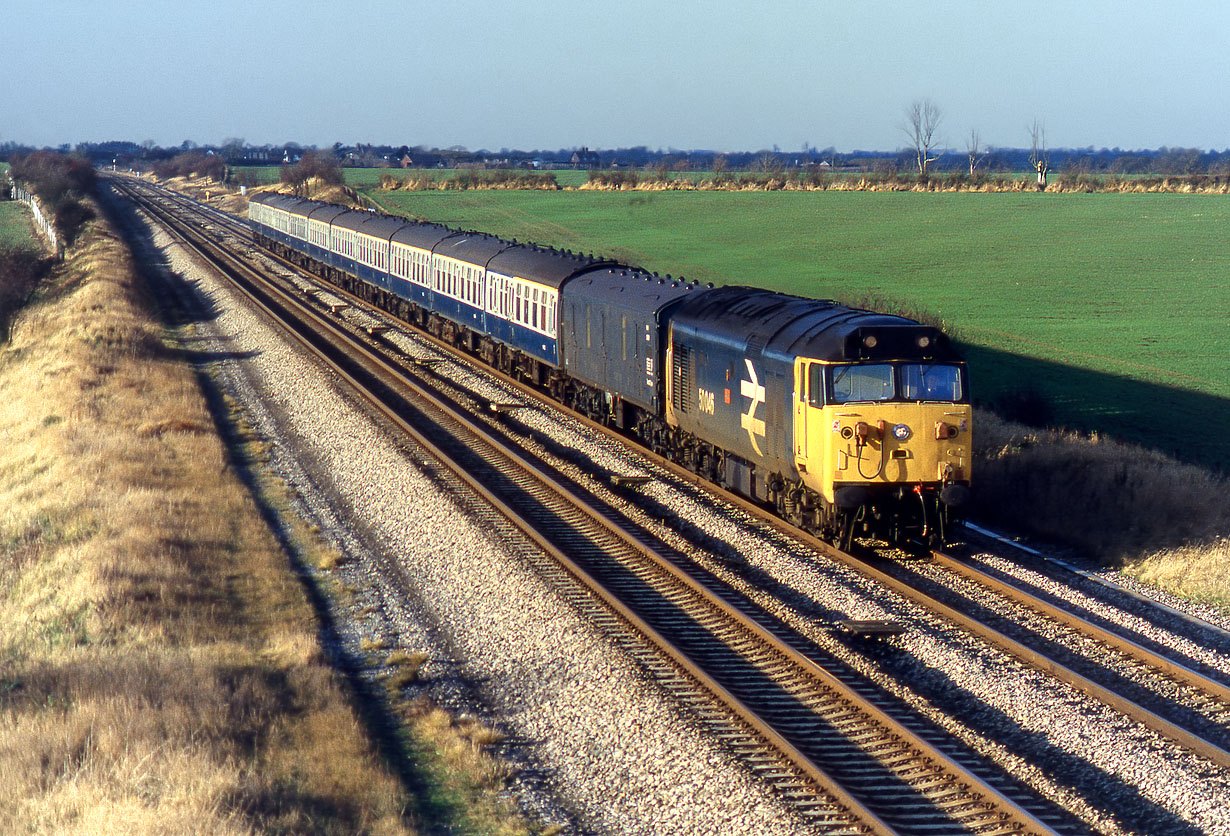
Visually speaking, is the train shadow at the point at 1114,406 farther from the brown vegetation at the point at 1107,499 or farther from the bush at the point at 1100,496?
the brown vegetation at the point at 1107,499

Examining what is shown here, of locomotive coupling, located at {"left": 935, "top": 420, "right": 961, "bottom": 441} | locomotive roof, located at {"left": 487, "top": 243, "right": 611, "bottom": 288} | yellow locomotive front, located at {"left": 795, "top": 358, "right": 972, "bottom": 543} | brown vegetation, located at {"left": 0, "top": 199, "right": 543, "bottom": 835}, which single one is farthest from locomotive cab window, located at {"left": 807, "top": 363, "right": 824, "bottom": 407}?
locomotive roof, located at {"left": 487, "top": 243, "right": 611, "bottom": 288}

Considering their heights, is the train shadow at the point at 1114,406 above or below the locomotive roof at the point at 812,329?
below

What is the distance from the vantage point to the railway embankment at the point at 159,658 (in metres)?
8.91

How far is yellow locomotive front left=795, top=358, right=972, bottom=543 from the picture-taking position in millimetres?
15281

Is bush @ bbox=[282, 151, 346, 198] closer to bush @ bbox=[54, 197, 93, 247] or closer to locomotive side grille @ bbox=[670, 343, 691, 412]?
→ bush @ bbox=[54, 197, 93, 247]

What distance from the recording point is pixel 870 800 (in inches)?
370

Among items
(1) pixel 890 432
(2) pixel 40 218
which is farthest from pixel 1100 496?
(2) pixel 40 218

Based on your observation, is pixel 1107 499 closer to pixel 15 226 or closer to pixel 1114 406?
pixel 1114 406

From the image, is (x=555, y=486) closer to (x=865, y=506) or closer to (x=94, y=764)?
(x=865, y=506)

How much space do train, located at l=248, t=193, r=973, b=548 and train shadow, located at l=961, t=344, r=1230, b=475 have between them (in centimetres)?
859

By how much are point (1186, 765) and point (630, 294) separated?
50.2 ft

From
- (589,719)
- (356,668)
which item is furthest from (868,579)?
(356,668)

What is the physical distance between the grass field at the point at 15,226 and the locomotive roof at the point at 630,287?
171 feet

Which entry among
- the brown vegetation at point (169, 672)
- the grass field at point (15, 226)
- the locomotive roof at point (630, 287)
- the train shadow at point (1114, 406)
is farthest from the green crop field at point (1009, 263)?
the grass field at point (15, 226)
